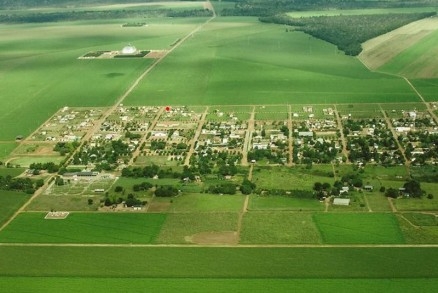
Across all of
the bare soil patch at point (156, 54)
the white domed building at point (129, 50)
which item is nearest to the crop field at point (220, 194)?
the bare soil patch at point (156, 54)

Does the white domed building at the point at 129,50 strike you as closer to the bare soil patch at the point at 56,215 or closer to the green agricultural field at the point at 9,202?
the green agricultural field at the point at 9,202

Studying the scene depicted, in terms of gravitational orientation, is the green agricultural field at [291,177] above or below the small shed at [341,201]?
above

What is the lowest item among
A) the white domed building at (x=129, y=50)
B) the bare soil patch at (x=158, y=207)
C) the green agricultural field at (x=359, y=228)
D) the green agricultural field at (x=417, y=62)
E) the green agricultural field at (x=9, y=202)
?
the green agricultural field at (x=359, y=228)

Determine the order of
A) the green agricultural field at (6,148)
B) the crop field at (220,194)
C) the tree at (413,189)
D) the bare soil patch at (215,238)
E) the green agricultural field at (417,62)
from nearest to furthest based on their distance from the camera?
the crop field at (220,194) → the bare soil patch at (215,238) → the tree at (413,189) → the green agricultural field at (6,148) → the green agricultural field at (417,62)

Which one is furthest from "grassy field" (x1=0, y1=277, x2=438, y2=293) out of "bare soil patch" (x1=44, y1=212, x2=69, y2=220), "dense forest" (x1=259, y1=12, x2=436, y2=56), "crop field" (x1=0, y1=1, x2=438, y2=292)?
"dense forest" (x1=259, y1=12, x2=436, y2=56)

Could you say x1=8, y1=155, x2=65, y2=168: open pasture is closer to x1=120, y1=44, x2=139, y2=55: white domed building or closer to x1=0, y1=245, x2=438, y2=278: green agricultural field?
x1=0, y1=245, x2=438, y2=278: green agricultural field

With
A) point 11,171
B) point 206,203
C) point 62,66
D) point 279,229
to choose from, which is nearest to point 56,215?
point 206,203

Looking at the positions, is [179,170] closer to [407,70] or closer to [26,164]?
[26,164]
